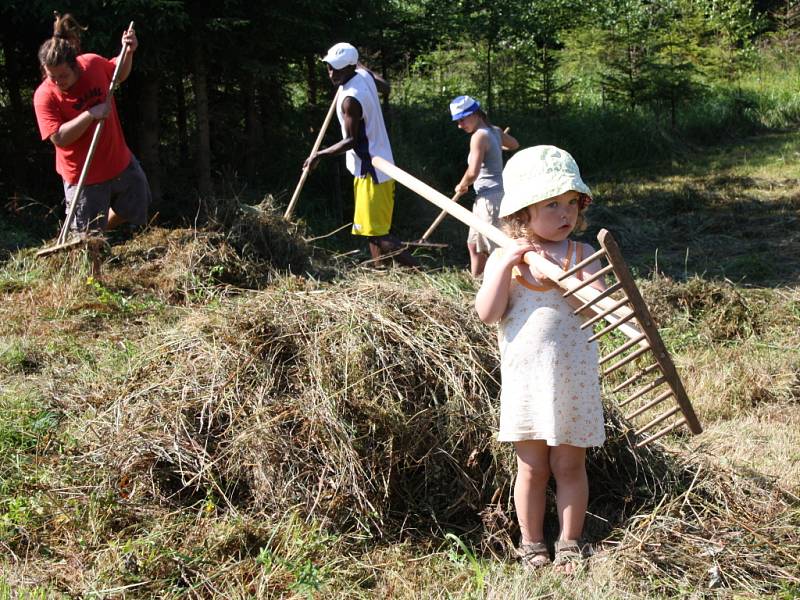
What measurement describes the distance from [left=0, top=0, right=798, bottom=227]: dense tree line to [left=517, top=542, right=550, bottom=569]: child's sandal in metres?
5.62

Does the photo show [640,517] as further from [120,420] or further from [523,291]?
[120,420]

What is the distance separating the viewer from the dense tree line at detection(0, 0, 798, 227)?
8.15 meters

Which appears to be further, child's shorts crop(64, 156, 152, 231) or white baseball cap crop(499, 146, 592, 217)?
child's shorts crop(64, 156, 152, 231)

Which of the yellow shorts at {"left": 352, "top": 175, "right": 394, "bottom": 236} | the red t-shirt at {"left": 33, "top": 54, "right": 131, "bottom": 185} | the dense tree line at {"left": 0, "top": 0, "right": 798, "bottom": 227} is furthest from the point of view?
the dense tree line at {"left": 0, "top": 0, "right": 798, "bottom": 227}

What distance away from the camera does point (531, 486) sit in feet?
10.2

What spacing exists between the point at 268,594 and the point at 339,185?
7.12 m

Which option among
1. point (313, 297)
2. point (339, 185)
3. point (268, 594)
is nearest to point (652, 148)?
point (339, 185)

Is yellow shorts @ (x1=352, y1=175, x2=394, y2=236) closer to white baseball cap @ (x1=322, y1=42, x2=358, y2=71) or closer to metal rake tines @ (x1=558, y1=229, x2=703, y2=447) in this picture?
white baseball cap @ (x1=322, y1=42, x2=358, y2=71)

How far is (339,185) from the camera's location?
9.69 meters

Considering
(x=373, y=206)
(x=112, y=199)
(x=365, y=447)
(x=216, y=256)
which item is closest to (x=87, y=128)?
(x=112, y=199)

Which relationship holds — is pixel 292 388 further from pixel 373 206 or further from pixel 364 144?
pixel 364 144

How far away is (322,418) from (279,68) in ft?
20.0

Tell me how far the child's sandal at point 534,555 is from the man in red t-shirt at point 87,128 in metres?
4.18

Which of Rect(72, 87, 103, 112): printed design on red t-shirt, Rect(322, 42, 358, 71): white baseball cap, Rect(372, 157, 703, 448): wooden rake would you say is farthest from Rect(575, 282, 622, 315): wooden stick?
Rect(72, 87, 103, 112): printed design on red t-shirt
